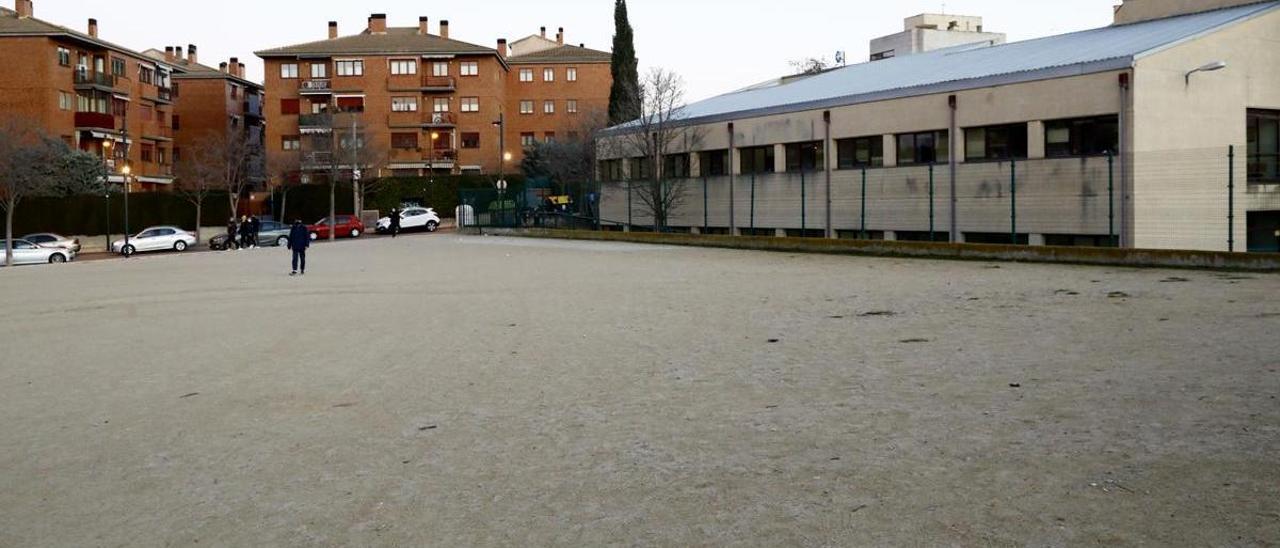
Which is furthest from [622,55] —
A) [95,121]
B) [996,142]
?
[996,142]

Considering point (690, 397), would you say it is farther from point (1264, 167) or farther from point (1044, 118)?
point (1264, 167)

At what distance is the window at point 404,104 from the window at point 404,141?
1.87 meters

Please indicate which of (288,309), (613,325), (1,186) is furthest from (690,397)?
(1,186)

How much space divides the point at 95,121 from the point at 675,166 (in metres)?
48.0

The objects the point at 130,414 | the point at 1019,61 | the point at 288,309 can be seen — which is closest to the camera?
the point at 130,414

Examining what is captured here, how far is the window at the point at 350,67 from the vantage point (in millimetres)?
86688

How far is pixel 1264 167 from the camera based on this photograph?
103 ft

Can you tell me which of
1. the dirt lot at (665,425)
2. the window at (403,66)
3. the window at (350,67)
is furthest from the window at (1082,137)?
the window at (350,67)

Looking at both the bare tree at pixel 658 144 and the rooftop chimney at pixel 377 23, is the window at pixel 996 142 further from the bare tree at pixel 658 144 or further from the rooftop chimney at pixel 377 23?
the rooftop chimney at pixel 377 23

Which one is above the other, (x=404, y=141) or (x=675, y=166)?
(x=404, y=141)

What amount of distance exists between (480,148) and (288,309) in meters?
72.1

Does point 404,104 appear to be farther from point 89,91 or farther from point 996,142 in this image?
point 996,142

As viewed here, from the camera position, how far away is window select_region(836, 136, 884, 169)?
36406 mm

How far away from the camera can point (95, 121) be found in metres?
75.1
